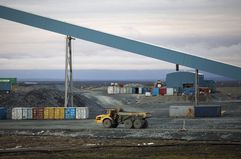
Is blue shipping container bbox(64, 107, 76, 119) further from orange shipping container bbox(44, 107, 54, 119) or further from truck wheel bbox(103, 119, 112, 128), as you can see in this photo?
truck wheel bbox(103, 119, 112, 128)

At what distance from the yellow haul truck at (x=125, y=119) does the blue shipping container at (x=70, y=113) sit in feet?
32.6

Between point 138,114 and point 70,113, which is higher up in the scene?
point 138,114

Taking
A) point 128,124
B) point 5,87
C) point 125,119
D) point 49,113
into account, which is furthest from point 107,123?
point 5,87

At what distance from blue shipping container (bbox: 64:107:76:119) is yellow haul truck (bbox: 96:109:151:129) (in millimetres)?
9927

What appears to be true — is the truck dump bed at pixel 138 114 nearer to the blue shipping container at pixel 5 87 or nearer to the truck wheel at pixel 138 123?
the truck wheel at pixel 138 123

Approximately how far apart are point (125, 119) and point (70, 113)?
12.2 m

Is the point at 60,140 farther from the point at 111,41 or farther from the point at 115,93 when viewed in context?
the point at 115,93

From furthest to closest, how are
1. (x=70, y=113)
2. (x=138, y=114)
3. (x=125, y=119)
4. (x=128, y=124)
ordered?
(x=70, y=113) → (x=125, y=119) → (x=128, y=124) → (x=138, y=114)

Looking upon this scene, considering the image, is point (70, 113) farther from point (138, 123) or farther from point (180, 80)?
point (180, 80)

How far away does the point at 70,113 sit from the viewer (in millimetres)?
51656

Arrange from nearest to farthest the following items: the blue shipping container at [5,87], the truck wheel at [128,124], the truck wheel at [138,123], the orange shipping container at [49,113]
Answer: the truck wheel at [138,123], the truck wheel at [128,124], the orange shipping container at [49,113], the blue shipping container at [5,87]

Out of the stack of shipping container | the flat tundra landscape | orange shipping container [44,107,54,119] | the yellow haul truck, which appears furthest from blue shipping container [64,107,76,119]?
the yellow haul truck

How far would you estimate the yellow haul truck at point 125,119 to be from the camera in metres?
40.7

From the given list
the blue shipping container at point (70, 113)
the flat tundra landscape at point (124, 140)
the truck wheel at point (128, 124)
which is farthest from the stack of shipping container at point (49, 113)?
the truck wheel at point (128, 124)
